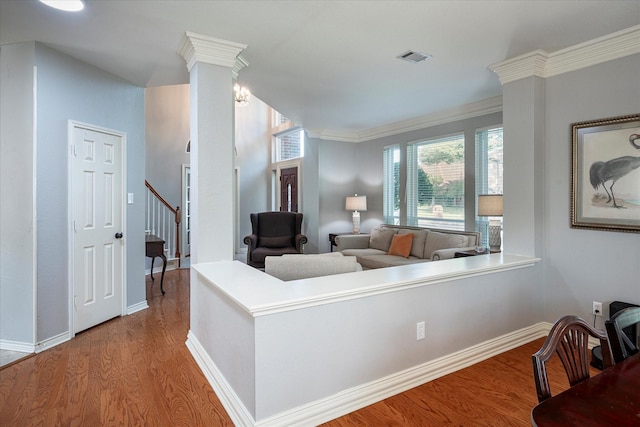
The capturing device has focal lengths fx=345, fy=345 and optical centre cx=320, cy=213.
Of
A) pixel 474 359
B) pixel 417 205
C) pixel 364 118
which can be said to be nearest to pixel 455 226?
pixel 417 205

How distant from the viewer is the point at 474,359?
8.43ft

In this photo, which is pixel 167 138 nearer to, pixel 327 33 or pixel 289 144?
pixel 289 144

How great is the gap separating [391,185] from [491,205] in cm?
246

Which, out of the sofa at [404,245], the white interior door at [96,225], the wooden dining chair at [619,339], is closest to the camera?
the wooden dining chair at [619,339]

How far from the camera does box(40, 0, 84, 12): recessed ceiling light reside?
210 cm

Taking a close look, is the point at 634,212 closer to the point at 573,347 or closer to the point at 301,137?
the point at 573,347

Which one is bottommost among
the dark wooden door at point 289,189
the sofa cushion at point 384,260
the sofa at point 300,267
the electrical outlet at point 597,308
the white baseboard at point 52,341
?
the white baseboard at point 52,341

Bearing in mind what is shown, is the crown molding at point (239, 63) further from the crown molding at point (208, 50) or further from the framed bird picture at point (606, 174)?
the framed bird picture at point (606, 174)

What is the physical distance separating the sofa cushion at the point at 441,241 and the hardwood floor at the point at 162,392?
61.1 inches

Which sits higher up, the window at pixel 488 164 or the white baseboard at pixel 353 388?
the window at pixel 488 164

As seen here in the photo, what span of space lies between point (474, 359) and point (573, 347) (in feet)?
5.00

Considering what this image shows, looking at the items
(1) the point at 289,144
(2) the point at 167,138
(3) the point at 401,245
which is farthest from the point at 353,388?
(1) the point at 289,144

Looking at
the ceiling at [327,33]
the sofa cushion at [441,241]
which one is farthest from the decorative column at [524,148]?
the sofa cushion at [441,241]

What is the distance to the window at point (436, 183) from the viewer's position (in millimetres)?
4840
